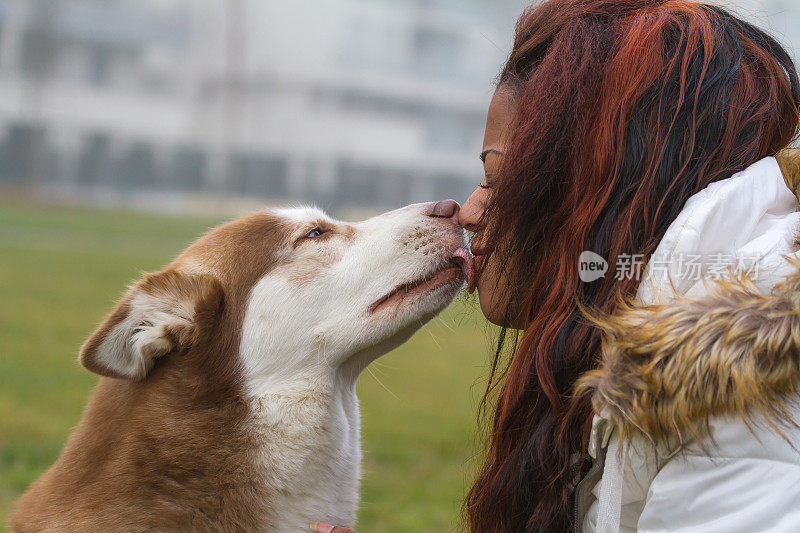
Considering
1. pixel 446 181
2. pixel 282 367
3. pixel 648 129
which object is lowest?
pixel 446 181

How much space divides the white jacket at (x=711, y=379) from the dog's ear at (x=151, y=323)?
1.13 m

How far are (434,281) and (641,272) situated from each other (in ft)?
2.21

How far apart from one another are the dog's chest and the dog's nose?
2.02 feet

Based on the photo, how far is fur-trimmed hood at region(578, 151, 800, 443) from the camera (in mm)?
1461

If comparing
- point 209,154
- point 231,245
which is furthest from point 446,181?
point 231,245

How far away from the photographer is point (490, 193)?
2.17 m

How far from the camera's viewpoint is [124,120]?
24.7m

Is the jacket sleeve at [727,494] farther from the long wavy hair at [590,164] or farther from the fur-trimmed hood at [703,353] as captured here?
the long wavy hair at [590,164]

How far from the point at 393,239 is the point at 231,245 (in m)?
0.50

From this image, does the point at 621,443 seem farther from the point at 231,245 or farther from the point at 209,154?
the point at 209,154

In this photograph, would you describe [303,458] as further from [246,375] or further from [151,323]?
[151,323]

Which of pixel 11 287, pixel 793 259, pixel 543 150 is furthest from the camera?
pixel 11 287

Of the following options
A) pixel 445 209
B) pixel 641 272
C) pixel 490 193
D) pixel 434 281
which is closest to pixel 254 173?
pixel 445 209

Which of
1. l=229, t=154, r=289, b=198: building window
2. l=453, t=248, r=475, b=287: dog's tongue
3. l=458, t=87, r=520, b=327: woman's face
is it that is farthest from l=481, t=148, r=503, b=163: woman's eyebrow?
l=229, t=154, r=289, b=198: building window
